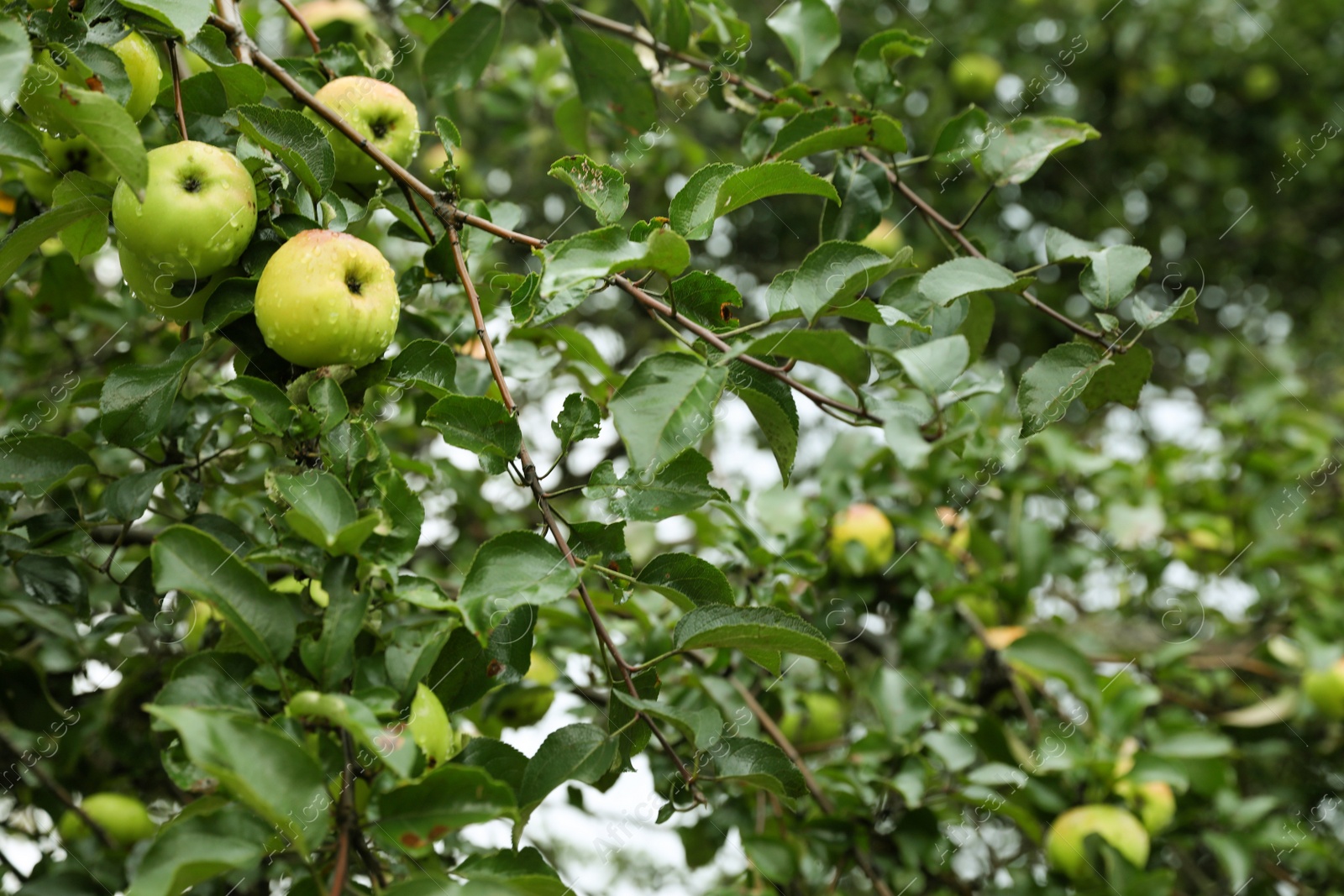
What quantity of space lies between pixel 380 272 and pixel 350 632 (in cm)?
29

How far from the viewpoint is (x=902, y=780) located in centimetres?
121

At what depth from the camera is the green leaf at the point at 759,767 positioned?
78 cm

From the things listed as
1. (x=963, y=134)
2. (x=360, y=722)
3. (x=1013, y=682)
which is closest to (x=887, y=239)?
(x=1013, y=682)

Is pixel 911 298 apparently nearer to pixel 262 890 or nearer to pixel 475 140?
pixel 262 890

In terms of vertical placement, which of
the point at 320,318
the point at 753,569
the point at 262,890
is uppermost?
the point at 320,318

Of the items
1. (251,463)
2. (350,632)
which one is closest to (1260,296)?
(251,463)

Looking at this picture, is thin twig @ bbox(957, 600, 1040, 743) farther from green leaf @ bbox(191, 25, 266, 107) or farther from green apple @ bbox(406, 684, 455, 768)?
green leaf @ bbox(191, 25, 266, 107)

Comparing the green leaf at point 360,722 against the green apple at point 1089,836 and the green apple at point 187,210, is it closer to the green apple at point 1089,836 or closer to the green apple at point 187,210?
the green apple at point 187,210

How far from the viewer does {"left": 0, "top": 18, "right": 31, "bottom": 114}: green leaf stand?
557 mm

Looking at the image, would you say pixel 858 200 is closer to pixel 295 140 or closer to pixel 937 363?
pixel 937 363

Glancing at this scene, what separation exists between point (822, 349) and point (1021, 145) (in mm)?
462

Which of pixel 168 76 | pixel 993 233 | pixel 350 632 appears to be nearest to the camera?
pixel 350 632

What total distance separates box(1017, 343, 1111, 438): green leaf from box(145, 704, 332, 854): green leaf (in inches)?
21.9

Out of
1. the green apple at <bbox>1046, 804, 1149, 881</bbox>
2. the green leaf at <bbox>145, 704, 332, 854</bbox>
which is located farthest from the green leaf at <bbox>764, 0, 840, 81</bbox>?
the green apple at <bbox>1046, 804, 1149, 881</bbox>
